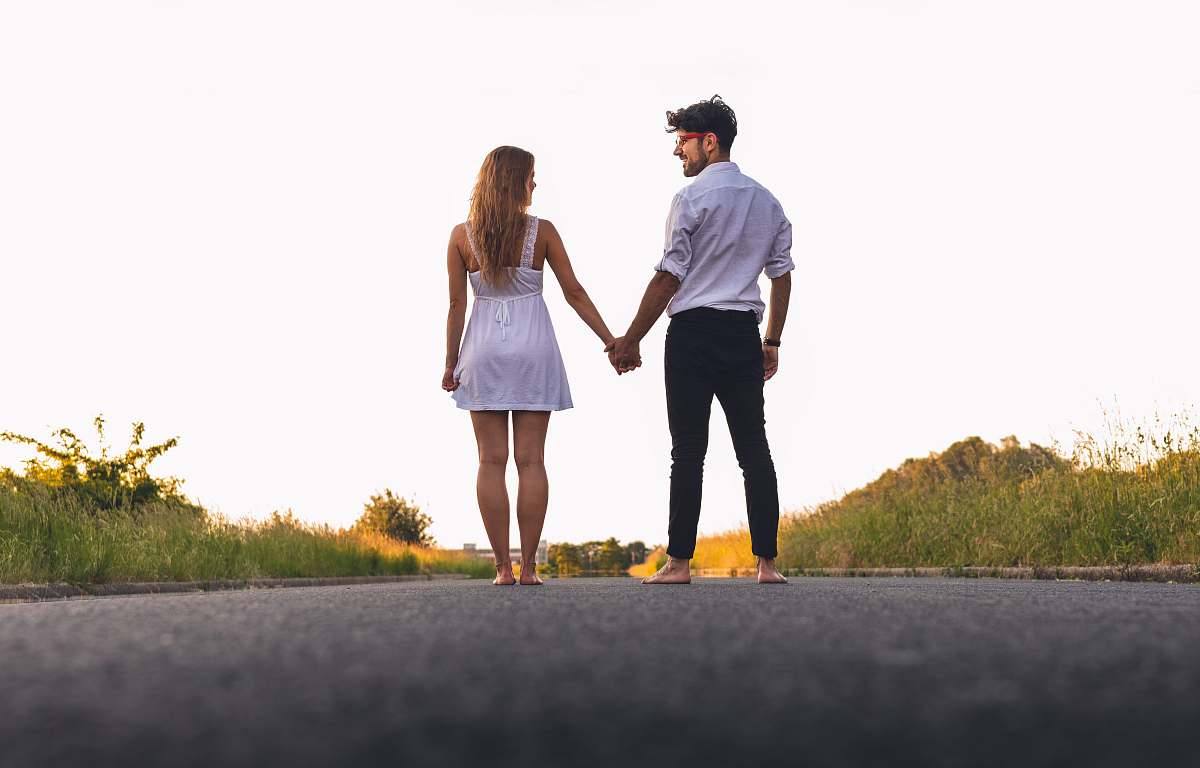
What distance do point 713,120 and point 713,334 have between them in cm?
135

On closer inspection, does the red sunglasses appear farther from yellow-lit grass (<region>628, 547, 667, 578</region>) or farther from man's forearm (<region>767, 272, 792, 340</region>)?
yellow-lit grass (<region>628, 547, 667, 578</region>)

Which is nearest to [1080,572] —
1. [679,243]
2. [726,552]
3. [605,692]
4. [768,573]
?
[768,573]

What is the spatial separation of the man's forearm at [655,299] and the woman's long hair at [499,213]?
3.84 ft

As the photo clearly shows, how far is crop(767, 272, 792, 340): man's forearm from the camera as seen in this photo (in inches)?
258

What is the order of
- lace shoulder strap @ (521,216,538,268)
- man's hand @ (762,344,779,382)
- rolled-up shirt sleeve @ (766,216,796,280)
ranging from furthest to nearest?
lace shoulder strap @ (521,216,538,268)
man's hand @ (762,344,779,382)
rolled-up shirt sleeve @ (766,216,796,280)

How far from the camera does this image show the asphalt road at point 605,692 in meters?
1.49

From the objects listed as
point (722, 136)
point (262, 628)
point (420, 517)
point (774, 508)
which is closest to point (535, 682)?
point (262, 628)

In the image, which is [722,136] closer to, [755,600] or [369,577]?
[755,600]

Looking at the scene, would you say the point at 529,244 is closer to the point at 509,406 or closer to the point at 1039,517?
the point at 509,406

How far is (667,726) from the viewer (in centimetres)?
159

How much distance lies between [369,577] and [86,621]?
42.6 ft

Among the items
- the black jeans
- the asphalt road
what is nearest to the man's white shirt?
the black jeans

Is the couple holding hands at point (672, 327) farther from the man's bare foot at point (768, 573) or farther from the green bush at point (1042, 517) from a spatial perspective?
the green bush at point (1042, 517)

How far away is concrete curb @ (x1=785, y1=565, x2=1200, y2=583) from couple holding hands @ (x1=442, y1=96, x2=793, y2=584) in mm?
4290
